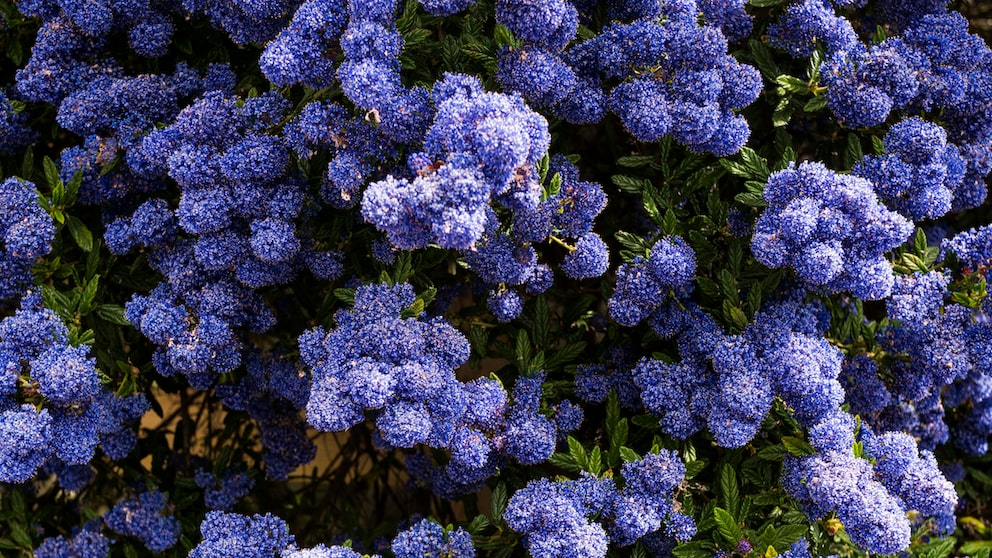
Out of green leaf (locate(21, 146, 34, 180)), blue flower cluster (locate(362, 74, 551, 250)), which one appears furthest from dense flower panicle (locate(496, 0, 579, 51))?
green leaf (locate(21, 146, 34, 180))

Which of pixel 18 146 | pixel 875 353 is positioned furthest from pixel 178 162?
pixel 875 353

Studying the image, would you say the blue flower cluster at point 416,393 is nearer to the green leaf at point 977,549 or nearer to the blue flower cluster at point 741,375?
the blue flower cluster at point 741,375

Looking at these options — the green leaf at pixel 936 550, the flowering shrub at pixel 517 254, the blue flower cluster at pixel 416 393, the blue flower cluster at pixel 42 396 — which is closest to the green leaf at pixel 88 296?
the flowering shrub at pixel 517 254

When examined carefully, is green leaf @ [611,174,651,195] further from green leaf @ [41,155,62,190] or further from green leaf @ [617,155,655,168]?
green leaf @ [41,155,62,190]

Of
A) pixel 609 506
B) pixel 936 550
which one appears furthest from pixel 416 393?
pixel 936 550

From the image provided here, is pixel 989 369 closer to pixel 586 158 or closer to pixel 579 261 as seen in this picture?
pixel 579 261

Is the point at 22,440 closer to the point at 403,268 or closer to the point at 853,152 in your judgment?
the point at 403,268

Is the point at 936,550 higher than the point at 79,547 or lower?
higher

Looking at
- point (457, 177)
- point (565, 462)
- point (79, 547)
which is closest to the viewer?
point (457, 177)
